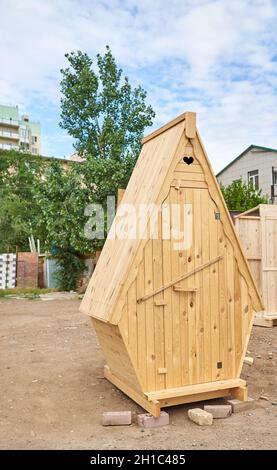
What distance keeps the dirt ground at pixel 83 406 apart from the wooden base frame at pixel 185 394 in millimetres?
158

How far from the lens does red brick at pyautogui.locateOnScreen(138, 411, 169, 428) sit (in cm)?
404

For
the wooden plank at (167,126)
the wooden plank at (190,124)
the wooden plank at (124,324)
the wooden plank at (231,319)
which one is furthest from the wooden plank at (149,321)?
the wooden plank at (167,126)

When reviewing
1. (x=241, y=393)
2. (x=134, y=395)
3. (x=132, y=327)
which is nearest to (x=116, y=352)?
(x=134, y=395)

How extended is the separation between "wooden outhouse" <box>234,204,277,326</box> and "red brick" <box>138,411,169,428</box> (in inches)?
219

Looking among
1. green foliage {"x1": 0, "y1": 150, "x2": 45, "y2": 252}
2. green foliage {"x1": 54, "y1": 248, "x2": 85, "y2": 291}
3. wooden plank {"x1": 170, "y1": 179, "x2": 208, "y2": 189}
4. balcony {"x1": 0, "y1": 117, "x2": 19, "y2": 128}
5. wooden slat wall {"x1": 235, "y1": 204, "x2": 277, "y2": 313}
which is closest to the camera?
wooden plank {"x1": 170, "y1": 179, "x2": 208, "y2": 189}

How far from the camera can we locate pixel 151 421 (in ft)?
13.3

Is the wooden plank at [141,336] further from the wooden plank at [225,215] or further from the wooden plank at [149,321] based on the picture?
the wooden plank at [225,215]

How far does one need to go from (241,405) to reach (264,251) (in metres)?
5.20

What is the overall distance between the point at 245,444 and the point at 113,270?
6.85ft

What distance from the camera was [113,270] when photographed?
14.9 feet

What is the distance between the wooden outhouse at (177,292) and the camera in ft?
14.0

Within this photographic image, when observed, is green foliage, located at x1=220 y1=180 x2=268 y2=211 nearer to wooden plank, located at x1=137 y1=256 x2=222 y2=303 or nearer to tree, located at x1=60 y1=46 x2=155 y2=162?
tree, located at x1=60 y1=46 x2=155 y2=162

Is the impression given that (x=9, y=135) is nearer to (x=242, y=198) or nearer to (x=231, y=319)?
(x=242, y=198)

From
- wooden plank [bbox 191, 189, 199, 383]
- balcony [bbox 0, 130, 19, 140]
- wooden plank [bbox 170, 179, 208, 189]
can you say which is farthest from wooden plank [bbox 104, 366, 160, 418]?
balcony [bbox 0, 130, 19, 140]
